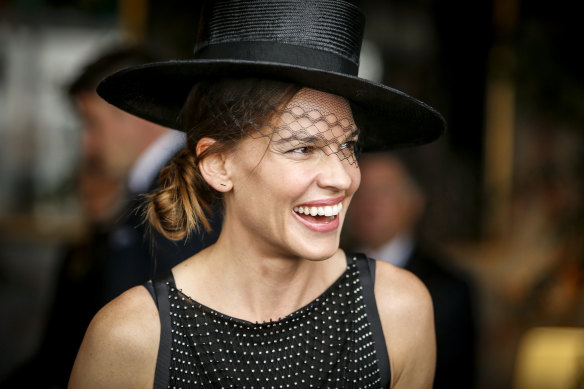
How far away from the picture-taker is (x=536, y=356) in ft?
10.1

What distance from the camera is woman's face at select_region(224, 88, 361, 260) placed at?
66.6 inches

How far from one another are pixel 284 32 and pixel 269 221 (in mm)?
490

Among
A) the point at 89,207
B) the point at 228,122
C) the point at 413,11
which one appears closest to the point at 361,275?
the point at 228,122

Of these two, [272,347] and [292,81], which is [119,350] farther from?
[292,81]

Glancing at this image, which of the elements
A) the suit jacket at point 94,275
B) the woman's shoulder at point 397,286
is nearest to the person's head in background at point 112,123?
the suit jacket at point 94,275

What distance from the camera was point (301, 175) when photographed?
1.68m

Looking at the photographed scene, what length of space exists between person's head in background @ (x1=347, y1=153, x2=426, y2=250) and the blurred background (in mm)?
588

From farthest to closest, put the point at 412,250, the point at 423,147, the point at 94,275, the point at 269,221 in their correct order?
the point at 423,147 → the point at 412,250 → the point at 94,275 → the point at 269,221

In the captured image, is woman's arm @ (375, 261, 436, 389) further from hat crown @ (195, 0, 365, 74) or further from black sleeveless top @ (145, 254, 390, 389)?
hat crown @ (195, 0, 365, 74)

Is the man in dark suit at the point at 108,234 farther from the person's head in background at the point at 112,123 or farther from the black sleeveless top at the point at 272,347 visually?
the black sleeveless top at the point at 272,347

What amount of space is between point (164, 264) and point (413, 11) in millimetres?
3494

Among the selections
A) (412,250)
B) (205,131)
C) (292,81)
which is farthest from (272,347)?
(412,250)

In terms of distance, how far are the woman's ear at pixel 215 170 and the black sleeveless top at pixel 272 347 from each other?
31 centimetres

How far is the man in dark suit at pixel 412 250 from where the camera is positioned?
10.4 ft
